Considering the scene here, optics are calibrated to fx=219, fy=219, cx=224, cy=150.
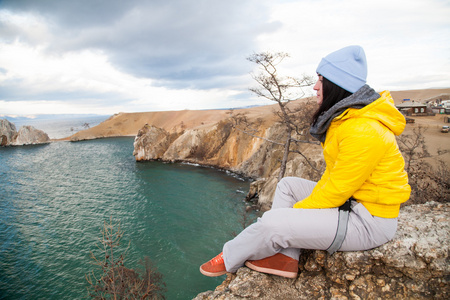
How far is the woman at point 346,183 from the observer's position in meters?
2.43

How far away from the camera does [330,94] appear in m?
2.78

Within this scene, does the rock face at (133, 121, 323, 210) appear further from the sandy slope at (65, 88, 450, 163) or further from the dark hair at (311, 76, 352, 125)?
the sandy slope at (65, 88, 450, 163)

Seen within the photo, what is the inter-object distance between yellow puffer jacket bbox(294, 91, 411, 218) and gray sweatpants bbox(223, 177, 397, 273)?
0.14m

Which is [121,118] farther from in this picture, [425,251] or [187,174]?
[425,251]

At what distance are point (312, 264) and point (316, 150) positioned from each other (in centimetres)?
2060

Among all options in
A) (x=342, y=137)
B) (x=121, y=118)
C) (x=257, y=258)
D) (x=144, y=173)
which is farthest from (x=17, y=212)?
(x=121, y=118)

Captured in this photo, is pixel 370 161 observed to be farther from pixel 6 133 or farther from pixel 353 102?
pixel 6 133

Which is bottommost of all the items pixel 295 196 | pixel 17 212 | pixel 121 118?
pixel 17 212

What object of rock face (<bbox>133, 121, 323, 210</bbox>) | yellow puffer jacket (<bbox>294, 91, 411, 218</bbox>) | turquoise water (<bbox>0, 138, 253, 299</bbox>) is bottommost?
turquoise water (<bbox>0, 138, 253, 299</bbox>)

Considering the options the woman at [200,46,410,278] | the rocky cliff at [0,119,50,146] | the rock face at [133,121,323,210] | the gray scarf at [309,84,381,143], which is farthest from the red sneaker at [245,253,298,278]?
the rocky cliff at [0,119,50,146]

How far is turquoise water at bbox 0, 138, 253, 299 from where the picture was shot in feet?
41.2

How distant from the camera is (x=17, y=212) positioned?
21.2m

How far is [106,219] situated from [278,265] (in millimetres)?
19867

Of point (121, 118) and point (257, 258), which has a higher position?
point (121, 118)
